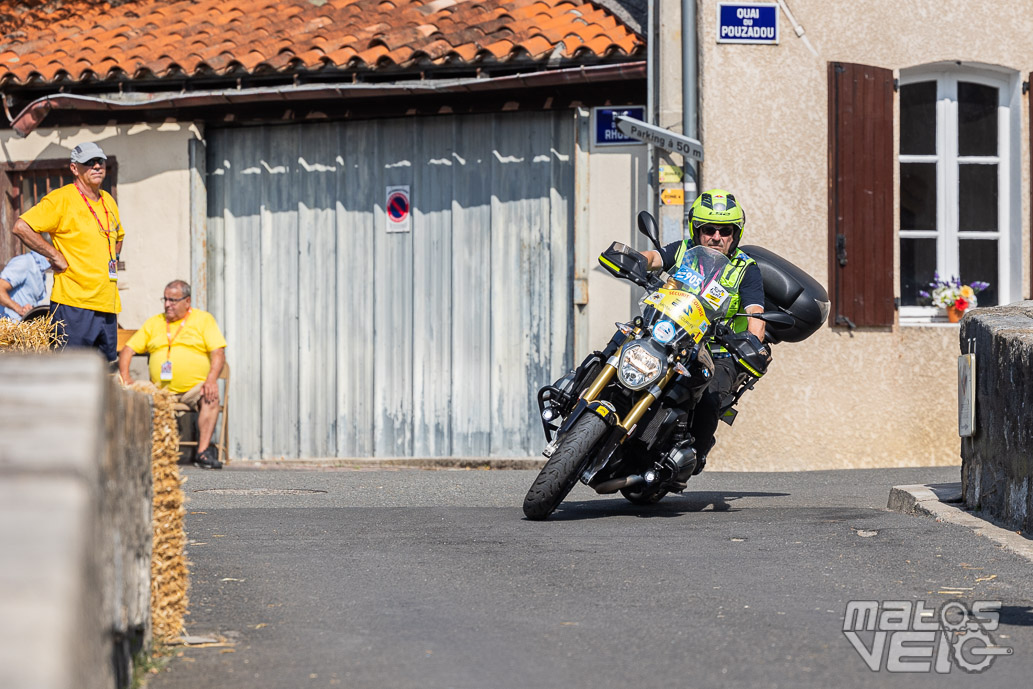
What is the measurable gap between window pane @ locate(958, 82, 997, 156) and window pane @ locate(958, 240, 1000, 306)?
698 millimetres

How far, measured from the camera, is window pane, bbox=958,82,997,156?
11984mm

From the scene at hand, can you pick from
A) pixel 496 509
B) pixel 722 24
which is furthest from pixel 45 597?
pixel 722 24

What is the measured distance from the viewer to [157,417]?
15.0 ft

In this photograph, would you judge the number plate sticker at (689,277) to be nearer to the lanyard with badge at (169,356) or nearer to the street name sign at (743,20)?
the street name sign at (743,20)

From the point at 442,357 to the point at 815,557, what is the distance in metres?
6.50

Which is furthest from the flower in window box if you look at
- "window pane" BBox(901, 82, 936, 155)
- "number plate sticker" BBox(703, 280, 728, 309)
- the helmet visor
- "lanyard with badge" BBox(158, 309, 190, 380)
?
"lanyard with badge" BBox(158, 309, 190, 380)

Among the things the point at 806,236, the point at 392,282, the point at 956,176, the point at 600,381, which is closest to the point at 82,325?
the point at 600,381

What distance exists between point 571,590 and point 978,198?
7508mm

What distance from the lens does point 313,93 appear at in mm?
12250

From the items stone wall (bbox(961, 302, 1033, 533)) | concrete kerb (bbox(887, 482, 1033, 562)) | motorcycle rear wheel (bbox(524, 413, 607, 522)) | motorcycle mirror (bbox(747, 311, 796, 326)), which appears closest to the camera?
concrete kerb (bbox(887, 482, 1033, 562))

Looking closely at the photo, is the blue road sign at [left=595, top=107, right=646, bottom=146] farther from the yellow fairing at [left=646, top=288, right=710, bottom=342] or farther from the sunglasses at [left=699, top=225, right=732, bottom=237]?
the yellow fairing at [left=646, top=288, right=710, bottom=342]

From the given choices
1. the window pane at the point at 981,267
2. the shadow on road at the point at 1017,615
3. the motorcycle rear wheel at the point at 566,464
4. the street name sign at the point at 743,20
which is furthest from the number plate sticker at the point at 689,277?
the window pane at the point at 981,267

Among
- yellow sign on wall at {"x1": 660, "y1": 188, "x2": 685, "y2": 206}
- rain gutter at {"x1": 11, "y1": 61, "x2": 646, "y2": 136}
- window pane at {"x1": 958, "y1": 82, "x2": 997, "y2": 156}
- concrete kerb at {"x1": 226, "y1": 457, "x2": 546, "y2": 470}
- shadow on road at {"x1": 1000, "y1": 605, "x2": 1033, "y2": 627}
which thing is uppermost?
rain gutter at {"x1": 11, "y1": 61, "x2": 646, "y2": 136}

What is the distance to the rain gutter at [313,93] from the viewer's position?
11773 millimetres
